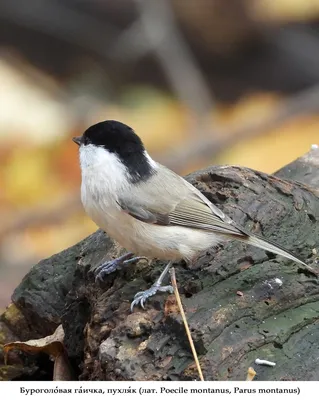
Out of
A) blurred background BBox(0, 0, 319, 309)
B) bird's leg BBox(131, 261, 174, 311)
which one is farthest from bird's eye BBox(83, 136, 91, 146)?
blurred background BBox(0, 0, 319, 309)

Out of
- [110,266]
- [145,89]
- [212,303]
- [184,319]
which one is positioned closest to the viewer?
[184,319]

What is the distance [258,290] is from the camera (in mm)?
2088

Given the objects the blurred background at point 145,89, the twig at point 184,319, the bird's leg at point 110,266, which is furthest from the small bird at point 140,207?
the blurred background at point 145,89

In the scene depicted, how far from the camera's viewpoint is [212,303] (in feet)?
6.61

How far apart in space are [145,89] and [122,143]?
369 centimetres

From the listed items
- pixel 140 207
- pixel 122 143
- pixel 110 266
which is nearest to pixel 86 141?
pixel 122 143

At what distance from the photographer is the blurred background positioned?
15.9 ft

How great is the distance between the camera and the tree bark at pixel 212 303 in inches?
73.0

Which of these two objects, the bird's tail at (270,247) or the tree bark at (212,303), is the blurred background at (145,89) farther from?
the bird's tail at (270,247)

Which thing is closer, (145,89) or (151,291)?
(151,291)

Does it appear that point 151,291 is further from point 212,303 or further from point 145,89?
point 145,89

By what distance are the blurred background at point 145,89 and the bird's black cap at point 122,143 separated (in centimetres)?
219

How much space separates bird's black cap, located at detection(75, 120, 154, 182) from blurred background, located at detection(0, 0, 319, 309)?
2188 millimetres
